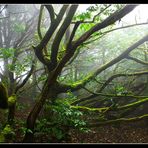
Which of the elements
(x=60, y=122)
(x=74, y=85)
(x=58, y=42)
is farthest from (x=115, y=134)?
(x=58, y=42)

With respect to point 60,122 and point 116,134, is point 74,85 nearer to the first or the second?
point 60,122

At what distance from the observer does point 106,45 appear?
1378 cm

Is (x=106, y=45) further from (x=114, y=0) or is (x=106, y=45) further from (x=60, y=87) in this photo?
(x=114, y=0)

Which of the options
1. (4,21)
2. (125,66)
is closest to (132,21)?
(125,66)

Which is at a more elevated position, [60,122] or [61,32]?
[61,32]

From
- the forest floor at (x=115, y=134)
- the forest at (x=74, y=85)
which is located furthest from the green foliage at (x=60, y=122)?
the forest floor at (x=115, y=134)

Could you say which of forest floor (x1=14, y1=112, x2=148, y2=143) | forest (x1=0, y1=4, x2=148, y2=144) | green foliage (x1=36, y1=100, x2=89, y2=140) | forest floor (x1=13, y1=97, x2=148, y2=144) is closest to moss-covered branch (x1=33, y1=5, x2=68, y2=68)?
forest (x1=0, y1=4, x2=148, y2=144)

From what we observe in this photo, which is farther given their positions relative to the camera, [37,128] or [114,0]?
[37,128]

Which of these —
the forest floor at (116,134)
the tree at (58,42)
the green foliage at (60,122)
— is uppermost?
the tree at (58,42)

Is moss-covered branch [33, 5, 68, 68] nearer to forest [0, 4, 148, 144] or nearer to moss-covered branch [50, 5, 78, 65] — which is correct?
forest [0, 4, 148, 144]

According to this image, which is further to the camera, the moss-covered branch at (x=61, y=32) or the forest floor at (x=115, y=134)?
the forest floor at (x=115, y=134)

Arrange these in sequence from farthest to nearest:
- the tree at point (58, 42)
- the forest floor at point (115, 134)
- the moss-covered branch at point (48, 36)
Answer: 1. the forest floor at point (115, 134)
2. the moss-covered branch at point (48, 36)
3. the tree at point (58, 42)

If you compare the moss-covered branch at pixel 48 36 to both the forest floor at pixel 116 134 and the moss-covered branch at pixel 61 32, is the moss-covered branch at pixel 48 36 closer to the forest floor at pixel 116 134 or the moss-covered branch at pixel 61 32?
the moss-covered branch at pixel 61 32

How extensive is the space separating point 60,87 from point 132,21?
9.26 m
